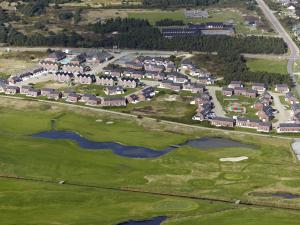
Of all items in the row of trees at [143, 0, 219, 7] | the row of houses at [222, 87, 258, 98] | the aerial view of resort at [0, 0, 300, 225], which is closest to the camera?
the aerial view of resort at [0, 0, 300, 225]

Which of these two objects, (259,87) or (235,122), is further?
(259,87)

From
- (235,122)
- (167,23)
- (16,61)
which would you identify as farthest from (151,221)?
(167,23)

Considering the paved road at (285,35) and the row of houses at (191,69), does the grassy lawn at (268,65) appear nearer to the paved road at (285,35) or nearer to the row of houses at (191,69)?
the paved road at (285,35)

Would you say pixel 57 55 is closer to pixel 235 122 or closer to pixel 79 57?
pixel 79 57

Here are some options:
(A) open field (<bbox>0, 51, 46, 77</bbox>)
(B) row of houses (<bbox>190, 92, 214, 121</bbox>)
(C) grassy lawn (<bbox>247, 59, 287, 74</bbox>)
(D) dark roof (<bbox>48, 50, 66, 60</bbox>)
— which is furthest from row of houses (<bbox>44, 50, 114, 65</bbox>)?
(B) row of houses (<bbox>190, 92, 214, 121</bbox>)

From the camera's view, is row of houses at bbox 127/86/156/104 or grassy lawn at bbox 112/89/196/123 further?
row of houses at bbox 127/86/156/104

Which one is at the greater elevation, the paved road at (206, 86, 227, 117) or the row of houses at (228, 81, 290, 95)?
the row of houses at (228, 81, 290, 95)

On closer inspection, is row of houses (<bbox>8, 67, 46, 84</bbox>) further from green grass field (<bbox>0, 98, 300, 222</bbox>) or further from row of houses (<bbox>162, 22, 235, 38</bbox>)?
row of houses (<bbox>162, 22, 235, 38</bbox>)
